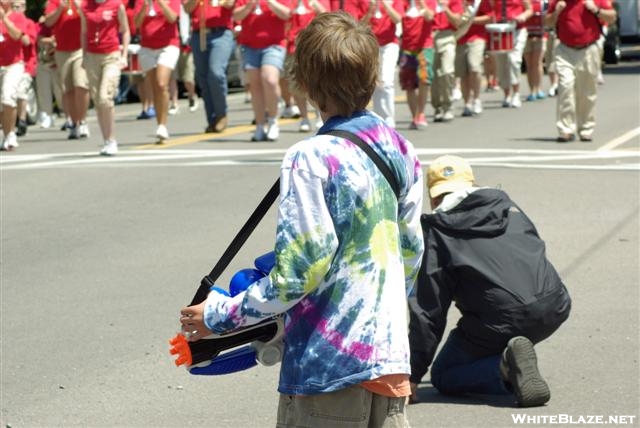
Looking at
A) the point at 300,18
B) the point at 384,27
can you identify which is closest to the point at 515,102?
the point at 384,27

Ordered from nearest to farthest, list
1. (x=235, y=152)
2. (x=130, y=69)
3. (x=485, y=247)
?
(x=485, y=247) < (x=235, y=152) < (x=130, y=69)

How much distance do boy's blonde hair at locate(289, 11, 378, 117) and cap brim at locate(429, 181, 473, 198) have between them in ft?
8.13

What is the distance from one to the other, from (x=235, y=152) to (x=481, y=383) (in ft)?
31.5

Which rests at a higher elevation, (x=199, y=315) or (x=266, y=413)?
(x=199, y=315)

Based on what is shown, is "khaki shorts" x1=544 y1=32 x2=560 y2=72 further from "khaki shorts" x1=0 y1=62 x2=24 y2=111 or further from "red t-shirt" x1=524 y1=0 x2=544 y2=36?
"khaki shorts" x1=0 y1=62 x2=24 y2=111

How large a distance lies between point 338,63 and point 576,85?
12.2 m

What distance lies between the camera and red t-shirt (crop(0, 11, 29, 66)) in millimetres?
16906

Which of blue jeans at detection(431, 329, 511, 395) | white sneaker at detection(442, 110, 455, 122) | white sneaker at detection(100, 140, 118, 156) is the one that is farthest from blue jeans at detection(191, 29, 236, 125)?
Answer: blue jeans at detection(431, 329, 511, 395)

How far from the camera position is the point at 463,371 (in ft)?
20.5

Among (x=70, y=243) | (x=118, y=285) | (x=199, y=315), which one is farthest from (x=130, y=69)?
(x=199, y=315)

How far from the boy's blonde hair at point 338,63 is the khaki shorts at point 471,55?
16704 mm

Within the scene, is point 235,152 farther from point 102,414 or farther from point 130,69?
point 102,414

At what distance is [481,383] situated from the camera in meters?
6.27

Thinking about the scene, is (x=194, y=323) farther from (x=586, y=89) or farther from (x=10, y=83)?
(x=10, y=83)
